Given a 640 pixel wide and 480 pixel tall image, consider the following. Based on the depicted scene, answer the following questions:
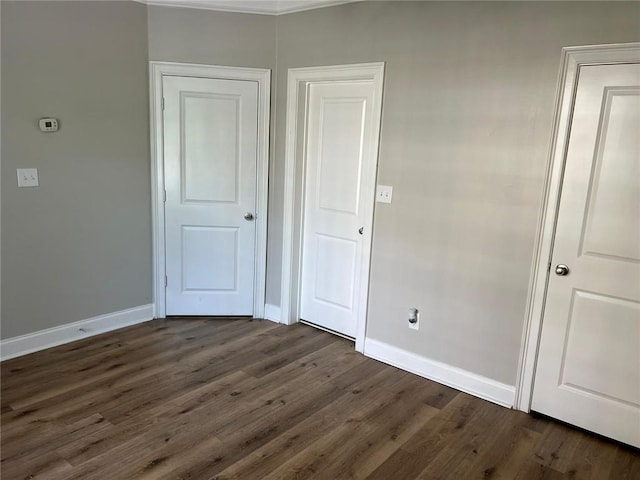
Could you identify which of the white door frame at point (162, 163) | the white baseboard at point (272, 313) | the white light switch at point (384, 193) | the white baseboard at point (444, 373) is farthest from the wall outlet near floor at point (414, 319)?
the white door frame at point (162, 163)

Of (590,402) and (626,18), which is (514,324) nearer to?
(590,402)

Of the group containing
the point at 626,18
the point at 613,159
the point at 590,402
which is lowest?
the point at 590,402

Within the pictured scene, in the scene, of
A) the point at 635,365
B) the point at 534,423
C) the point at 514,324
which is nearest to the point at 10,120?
the point at 514,324

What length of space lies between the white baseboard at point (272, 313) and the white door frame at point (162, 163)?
0.04 metres

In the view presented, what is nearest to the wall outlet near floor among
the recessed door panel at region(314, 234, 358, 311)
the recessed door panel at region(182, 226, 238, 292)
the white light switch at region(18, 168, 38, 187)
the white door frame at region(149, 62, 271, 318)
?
the recessed door panel at region(314, 234, 358, 311)

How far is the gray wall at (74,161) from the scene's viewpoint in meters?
3.11

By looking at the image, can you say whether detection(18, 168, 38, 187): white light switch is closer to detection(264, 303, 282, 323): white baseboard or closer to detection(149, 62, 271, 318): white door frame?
detection(149, 62, 271, 318): white door frame

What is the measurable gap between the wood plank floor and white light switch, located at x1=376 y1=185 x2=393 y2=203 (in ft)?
3.89

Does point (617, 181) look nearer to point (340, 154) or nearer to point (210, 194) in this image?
point (340, 154)

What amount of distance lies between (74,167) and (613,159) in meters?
3.42

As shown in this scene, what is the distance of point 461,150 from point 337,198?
111 centimetres

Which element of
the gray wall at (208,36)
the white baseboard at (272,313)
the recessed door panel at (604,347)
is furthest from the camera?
the white baseboard at (272,313)

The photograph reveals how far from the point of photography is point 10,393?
2.87 meters

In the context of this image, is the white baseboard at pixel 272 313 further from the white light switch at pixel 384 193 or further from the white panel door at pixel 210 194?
the white light switch at pixel 384 193
